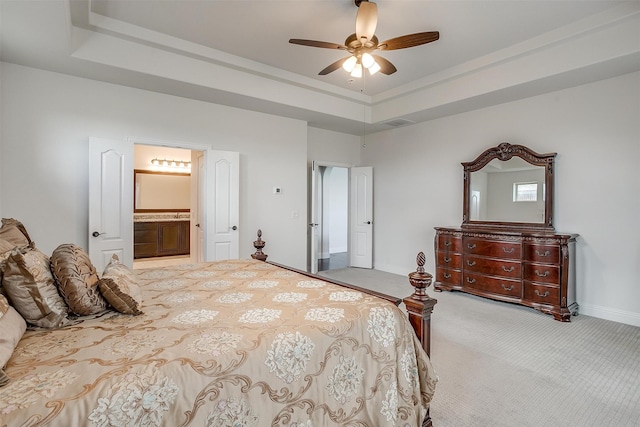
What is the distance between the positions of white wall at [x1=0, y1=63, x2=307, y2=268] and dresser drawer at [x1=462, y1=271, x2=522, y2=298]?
10.3 ft

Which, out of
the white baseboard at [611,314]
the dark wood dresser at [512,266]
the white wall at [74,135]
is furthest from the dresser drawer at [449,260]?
the white wall at [74,135]

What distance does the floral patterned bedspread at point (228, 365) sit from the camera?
97 centimetres

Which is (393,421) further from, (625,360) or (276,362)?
(625,360)

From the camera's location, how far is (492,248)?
13.8ft

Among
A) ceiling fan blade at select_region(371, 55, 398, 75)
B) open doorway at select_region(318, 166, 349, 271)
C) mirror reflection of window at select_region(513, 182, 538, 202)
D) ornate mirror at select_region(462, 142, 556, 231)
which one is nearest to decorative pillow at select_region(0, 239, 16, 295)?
ceiling fan blade at select_region(371, 55, 398, 75)

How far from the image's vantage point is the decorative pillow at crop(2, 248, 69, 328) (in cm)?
135

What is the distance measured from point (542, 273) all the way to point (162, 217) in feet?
22.9

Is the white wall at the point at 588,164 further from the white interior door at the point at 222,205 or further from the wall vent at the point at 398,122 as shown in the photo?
the white interior door at the point at 222,205

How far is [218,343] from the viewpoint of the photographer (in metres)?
1.25

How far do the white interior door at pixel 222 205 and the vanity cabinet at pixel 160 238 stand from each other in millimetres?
3163

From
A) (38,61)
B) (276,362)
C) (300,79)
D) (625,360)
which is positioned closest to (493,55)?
(300,79)

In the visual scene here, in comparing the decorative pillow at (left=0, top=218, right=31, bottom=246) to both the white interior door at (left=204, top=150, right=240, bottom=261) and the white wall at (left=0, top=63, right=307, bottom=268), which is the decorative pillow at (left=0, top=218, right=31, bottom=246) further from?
the white interior door at (left=204, top=150, right=240, bottom=261)

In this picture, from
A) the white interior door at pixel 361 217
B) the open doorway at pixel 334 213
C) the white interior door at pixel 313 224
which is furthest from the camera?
the open doorway at pixel 334 213

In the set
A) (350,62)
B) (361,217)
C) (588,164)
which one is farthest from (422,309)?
(361,217)
